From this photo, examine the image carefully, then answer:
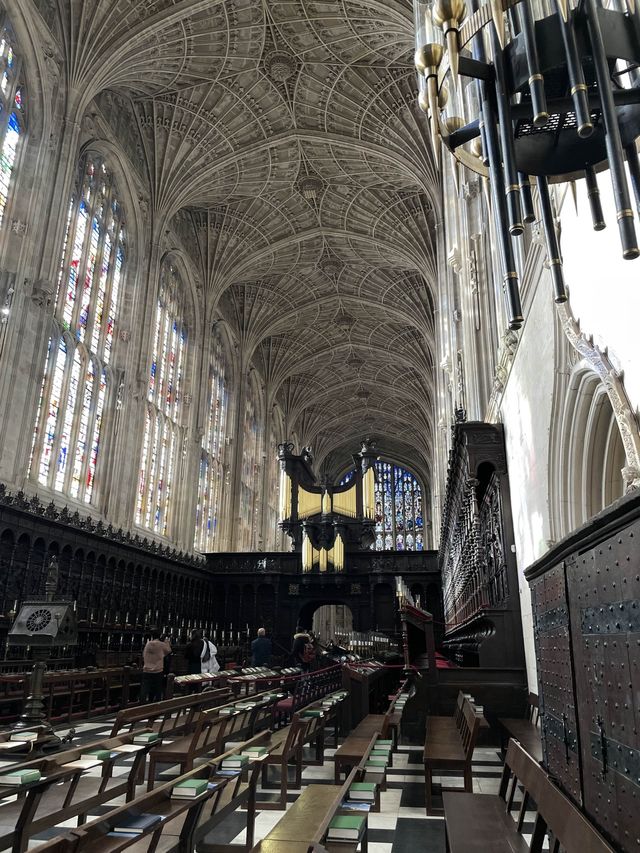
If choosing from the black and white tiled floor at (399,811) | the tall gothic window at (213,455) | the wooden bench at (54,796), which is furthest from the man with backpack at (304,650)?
the tall gothic window at (213,455)

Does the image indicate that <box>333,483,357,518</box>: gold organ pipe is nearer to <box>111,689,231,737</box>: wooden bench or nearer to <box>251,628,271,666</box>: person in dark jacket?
<box>251,628,271,666</box>: person in dark jacket

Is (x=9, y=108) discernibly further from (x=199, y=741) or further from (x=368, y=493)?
(x=368, y=493)

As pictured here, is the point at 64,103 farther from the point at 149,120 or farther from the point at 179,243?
the point at 179,243

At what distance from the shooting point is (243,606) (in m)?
21.3

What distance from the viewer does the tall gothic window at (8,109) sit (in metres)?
12.5

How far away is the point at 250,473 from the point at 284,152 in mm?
13811

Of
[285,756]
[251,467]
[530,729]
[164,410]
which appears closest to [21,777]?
[285,756]

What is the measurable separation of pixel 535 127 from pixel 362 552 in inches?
782

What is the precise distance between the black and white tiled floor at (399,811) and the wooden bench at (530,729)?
1.28 feet

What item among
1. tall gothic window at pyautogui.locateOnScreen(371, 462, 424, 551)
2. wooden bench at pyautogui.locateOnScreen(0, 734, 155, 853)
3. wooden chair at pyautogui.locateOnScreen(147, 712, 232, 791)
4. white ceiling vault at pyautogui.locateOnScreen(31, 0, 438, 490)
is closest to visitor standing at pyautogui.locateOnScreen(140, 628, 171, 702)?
wooden chair at pyautogui.locateOnScreen(147, 712, 232, 791)

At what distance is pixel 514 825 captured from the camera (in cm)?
295

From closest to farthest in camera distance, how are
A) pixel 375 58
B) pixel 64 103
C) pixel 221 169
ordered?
pixel 64 103
pixel 375 58
pixel 221 169

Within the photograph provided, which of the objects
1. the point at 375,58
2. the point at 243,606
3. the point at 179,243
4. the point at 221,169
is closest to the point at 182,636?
the point at 243,606

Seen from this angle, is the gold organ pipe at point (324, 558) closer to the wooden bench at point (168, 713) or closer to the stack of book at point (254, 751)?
the wooden bench at point (168, 713)
